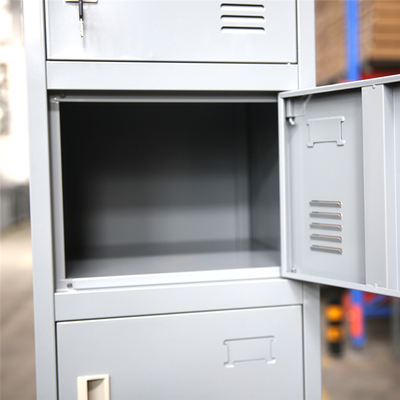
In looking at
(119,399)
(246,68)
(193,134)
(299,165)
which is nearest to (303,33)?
(246,68)

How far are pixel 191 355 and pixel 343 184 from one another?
1.93ft

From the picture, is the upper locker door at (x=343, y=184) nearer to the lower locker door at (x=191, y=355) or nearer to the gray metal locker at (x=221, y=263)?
Result: the gray metal locker at (x=221, y=263)

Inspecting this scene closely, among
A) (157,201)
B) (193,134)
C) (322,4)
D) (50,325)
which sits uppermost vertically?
(322,4)

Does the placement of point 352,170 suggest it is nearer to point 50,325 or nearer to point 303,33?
point 303,33

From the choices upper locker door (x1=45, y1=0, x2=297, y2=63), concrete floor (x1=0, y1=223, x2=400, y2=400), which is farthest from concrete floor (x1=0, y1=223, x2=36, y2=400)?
Result: upper locker door (x1=45, y1=0, x2=297, y2=63)

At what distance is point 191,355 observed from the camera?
44.3 inches

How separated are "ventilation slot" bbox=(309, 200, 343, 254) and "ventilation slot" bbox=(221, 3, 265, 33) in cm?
48

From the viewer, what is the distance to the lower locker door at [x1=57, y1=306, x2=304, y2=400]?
1.08 m

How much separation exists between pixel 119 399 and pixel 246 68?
0.92 metres

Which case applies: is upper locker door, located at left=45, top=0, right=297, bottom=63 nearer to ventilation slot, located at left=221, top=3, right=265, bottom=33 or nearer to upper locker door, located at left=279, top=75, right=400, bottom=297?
ventilation slot, located at left=221, top=3, right=265, bottom=33

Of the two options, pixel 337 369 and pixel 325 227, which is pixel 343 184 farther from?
pixel 337 369

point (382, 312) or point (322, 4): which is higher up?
point (322, 4)

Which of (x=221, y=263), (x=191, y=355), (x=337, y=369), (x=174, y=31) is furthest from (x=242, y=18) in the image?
(x=337, y=369)

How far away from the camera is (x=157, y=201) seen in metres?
1.68
